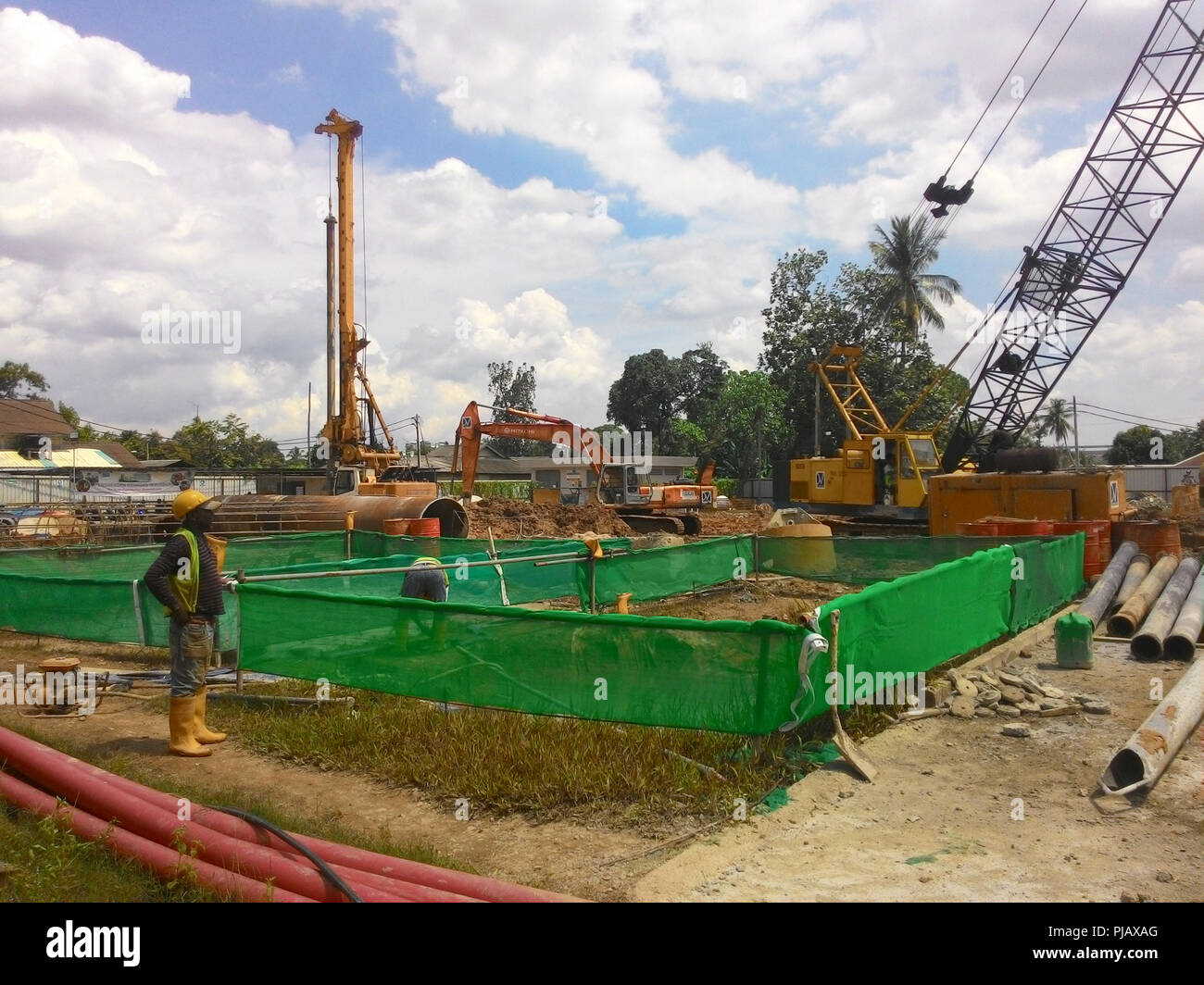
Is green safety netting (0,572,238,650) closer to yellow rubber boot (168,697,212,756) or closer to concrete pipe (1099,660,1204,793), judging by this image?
yellow rubber boot (168,697,212,756)

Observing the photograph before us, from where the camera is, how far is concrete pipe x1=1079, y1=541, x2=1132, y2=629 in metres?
11.4

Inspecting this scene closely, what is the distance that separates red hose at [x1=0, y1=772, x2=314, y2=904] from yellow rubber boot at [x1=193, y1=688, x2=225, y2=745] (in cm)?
159

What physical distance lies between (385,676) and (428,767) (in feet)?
4.69

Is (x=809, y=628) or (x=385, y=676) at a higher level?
(x=809, y=628)

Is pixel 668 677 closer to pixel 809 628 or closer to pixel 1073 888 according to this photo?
pixel 809 628

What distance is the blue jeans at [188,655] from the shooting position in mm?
6770

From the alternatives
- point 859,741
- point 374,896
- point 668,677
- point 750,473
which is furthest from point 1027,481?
point 750,473

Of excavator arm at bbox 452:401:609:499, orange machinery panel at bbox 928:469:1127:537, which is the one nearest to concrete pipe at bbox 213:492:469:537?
excavator arm at bbox 452:401:609:499

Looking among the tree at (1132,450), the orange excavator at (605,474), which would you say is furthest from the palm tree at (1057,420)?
the orange excavator at (605,474)

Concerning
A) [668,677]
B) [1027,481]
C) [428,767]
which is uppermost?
[1027,481]

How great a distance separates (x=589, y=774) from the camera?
18.7 ft

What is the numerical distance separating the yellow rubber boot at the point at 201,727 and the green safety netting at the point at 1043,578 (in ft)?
26.5

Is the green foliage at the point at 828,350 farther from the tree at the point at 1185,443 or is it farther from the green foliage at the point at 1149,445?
the tree at the point at 1185,443
